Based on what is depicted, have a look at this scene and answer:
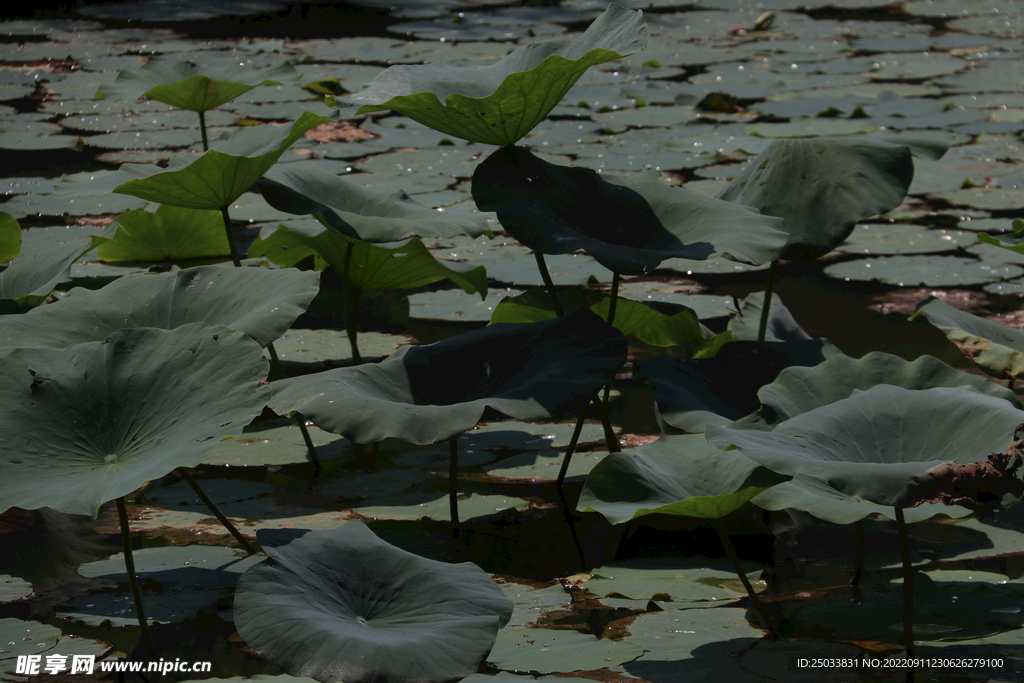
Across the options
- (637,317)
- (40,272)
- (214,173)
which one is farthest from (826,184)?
(40,272)

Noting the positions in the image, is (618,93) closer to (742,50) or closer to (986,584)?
(742,50)

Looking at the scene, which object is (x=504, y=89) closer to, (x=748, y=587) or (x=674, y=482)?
(x=674, y=482)

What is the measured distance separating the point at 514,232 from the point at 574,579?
0.47 meters

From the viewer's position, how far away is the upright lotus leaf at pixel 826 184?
151cm

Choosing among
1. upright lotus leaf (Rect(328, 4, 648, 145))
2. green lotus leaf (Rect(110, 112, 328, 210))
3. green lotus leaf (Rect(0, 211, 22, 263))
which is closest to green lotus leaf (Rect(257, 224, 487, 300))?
green lotus leaf (Rect(110, 112, 328, 210))

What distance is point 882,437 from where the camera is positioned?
43.4 inches

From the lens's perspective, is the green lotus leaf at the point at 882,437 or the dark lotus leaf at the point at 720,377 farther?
the dark lotus leaf at the point at 720,377

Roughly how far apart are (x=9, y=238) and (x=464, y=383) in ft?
3.41

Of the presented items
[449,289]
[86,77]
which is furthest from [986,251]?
[86,77]

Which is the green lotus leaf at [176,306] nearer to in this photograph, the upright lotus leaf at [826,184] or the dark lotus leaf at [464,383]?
the dark lotus leaf at [464,383]

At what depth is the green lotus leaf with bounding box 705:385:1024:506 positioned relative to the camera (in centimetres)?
97

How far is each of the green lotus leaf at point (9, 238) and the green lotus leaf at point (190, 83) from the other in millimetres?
638

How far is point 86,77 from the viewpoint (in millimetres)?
4957

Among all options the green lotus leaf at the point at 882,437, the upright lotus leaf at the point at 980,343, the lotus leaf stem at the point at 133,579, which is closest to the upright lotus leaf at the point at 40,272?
the lotus leaf stem at the point at 133,579
